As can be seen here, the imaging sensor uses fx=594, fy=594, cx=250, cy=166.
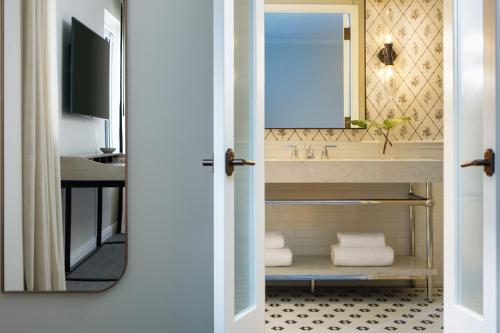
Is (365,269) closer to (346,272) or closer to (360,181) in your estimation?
(346,272)

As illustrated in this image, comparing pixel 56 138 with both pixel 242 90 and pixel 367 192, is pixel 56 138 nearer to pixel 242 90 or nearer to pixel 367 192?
pixel 242 90

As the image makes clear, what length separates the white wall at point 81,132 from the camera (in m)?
2.47

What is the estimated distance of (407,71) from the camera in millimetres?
3969

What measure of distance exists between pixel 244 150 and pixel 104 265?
0.77 metres

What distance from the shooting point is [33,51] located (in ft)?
8.07

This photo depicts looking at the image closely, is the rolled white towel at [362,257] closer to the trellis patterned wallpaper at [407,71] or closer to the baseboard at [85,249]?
the trellis patterned wallpaper at [407,71]

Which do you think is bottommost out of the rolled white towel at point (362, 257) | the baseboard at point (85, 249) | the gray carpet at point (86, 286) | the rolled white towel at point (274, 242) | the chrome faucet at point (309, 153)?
the rolled white towel at point (362, 257)

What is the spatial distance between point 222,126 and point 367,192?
7.45ft

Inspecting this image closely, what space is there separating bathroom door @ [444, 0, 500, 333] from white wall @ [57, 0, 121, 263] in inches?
56.4

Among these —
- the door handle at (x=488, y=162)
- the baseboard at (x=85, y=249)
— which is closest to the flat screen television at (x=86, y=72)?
the baseboard at (x=85, y=249)

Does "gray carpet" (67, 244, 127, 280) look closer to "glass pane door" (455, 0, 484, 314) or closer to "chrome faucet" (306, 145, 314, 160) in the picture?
"glass pane door" (455, 0, 484, 314)

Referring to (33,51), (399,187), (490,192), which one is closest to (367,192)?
(399,187)

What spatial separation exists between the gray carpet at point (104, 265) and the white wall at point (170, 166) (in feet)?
0.14

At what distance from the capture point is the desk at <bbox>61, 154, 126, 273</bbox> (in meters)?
2.46
